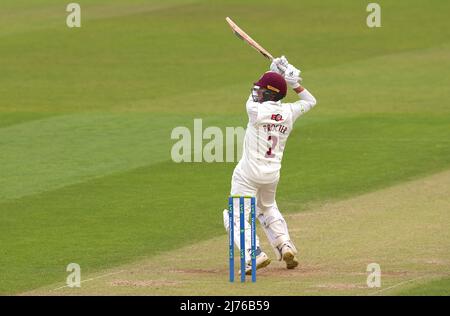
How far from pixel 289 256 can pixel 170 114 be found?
14.4 metres

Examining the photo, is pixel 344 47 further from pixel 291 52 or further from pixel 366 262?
pixel 366 262

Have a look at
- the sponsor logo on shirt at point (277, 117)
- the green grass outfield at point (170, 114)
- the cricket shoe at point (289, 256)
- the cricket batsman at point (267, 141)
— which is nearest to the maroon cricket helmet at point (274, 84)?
the cricket batsman at point (267, 141)

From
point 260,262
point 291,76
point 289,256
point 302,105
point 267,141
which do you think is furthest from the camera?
point 302,105

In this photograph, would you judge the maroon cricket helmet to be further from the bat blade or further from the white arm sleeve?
the bat blade

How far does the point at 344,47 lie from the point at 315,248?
22311 millimetres

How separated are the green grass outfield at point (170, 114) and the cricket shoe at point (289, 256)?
158cm

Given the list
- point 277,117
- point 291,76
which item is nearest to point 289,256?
point 277,117

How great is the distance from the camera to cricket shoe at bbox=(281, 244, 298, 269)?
50.7 feet

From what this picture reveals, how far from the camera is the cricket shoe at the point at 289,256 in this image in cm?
1546

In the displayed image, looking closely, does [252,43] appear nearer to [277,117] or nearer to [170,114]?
[277,117]

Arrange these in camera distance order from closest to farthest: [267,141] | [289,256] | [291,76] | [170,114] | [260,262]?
[260,262], [289,256], [267,141], [291,76], [170,114]

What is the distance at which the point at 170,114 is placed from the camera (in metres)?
29.6

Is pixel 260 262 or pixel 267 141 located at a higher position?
pixel 267 141

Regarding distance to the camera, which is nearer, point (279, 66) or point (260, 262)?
point (260, 262)
